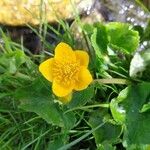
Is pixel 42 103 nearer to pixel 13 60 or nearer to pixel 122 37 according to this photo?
pixel 13 60

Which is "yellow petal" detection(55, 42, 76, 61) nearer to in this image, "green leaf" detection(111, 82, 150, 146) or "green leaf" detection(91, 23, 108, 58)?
"green leaf" detection(91, 23, 108, 58)

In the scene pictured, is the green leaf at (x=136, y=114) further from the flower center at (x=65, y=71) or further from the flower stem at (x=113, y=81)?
the flower center at (x=65, y=71)

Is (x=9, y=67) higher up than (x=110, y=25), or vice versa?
(x=110, y=25)

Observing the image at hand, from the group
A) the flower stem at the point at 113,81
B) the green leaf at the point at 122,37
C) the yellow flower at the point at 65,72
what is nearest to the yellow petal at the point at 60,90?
the yellow flower at the point at 65,72

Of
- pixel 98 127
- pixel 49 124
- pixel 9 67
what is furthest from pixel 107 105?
pixel 9 67

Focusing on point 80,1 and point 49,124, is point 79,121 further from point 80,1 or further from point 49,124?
point 80,1

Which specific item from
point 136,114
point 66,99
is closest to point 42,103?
point 66,99

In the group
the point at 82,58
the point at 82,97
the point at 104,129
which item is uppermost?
the point at 82,58
